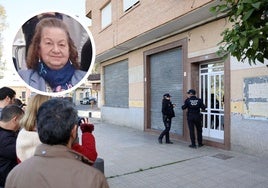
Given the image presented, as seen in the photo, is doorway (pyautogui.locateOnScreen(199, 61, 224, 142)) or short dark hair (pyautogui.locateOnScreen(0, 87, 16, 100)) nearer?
short dark hair (pyautogui.locateOnScreen(0, 87, 16, 100))

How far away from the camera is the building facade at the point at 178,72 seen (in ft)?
24.5

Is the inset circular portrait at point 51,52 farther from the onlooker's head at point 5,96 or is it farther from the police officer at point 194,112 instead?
the police officer at point 194,112

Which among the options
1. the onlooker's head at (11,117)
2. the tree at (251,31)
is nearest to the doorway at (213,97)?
the tree at (251,31)

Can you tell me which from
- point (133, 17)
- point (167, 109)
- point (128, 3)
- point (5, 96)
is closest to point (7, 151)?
point (5, 96)

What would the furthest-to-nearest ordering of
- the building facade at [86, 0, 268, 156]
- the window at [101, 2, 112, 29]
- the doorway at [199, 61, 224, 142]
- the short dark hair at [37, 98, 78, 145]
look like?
the window at [101, 2, 112, 29], the doorway at [199, 61, 224, 142], the building facade at [86, 0, 268, 156], the short dark hair at [37, 98, 78, 145]

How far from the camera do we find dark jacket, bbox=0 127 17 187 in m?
2.83

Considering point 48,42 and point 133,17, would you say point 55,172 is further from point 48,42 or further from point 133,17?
point 133,17

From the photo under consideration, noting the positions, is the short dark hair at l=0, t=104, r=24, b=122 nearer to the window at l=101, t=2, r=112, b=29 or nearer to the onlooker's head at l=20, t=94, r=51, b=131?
the onlooker's head at l=20, t=94, r=51, b=131

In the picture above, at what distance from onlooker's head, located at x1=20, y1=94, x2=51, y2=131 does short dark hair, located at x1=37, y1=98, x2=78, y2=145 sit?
2.93ft

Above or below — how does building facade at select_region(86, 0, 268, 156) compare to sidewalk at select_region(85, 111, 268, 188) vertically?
above

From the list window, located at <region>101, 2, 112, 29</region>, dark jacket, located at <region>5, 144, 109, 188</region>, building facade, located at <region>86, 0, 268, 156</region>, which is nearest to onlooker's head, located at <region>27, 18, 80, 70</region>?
dark jacket, located at <region>5, 144, 109, 188</region>

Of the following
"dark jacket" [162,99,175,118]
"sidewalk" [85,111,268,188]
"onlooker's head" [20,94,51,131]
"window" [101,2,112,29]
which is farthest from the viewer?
"window" [101,2,112,29]

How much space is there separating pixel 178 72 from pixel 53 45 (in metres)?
8.38

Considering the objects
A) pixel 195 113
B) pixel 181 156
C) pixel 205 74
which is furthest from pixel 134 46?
pixel 181 156
